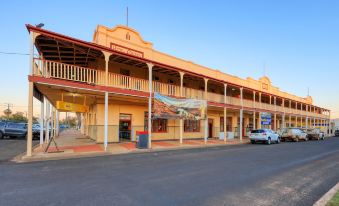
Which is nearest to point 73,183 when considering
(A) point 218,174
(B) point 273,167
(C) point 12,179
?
(C) point 12,179

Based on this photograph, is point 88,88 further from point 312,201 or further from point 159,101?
point 312,201

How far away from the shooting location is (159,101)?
18.5 metres

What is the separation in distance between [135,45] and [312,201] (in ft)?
63.7

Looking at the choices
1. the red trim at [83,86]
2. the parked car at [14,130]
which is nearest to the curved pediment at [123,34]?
the red trim at [83,86]

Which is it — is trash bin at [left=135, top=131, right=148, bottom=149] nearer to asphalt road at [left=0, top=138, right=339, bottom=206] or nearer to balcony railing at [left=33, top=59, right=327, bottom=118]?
balcony railing at [left=33, top=59, right=327, bottom=118]

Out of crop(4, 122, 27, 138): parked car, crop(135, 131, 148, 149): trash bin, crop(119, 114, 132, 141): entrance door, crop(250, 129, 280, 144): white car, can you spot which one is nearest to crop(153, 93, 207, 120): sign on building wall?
crop(135, 131, 148, 149): trash bin

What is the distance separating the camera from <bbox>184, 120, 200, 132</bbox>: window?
85.2 feet

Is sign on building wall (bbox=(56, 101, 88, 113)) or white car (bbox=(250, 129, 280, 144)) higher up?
sign on building wall (bbox=(56, 101, 88, 113))

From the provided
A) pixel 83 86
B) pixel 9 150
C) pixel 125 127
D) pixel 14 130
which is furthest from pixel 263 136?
pixel 14 130

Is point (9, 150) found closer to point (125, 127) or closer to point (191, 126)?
point (125, 127)

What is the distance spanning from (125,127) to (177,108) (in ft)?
18.3

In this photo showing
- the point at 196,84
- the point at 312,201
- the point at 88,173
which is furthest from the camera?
the point at 196,84

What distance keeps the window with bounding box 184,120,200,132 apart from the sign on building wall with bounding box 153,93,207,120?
4.45 meters

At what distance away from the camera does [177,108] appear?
1983 centimetres
